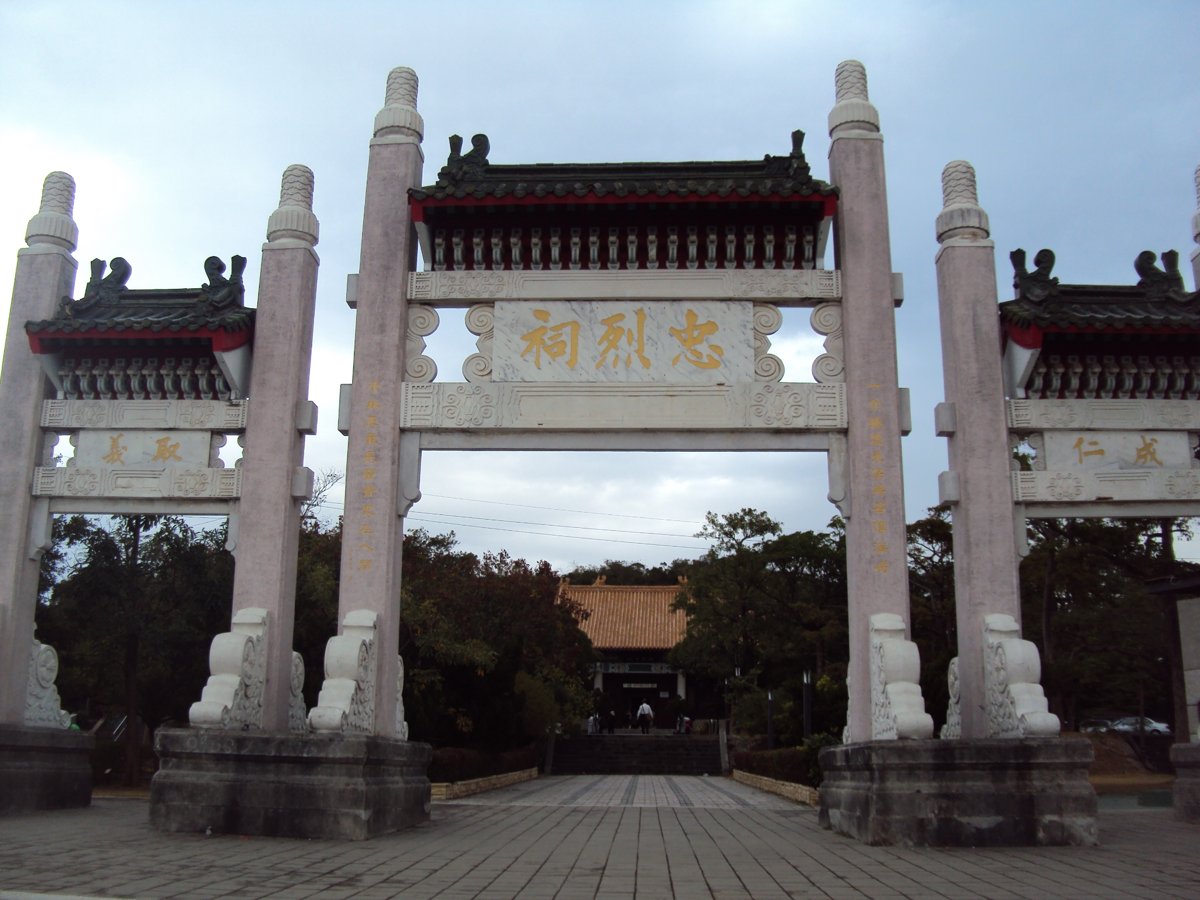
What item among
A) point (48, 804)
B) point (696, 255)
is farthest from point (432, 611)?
point (696, 255)

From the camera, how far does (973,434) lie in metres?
9.52

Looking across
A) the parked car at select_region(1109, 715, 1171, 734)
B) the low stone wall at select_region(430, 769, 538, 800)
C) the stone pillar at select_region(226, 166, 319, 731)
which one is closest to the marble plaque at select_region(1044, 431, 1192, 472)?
the stone pillar at select_region(226, 166, 319, 731)

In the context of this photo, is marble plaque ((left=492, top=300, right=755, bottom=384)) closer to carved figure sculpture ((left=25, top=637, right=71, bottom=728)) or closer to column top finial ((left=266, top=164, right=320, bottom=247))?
column top finial ((left=266, top=164, right=320, bottom=247))

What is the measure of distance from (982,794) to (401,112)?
8.06 m

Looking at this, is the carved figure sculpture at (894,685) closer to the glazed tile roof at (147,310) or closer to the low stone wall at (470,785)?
the glazed tile roof at (147,310)

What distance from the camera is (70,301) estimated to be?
1053cm

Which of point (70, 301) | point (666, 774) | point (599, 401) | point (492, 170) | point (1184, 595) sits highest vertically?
point (492, 170)

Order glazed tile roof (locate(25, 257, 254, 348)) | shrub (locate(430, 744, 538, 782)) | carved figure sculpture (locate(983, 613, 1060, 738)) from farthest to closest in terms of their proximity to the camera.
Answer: shrub (locate(430, 744, 538, 782)), glazed tile roof (locate(25, 257, 254, 348)), carved figure sculpture (locate(983, 613, 1060, 738))

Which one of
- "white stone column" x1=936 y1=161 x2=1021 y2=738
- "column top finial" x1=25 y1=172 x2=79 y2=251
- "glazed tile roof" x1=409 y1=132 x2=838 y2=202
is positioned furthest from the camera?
"column top finial" x1=25 y1=172 x2=79 y2=251

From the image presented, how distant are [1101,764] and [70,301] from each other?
20.8m

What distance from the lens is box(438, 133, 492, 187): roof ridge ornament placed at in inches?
403

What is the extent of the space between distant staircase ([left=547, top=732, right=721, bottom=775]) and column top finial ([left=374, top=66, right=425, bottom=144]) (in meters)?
22.6

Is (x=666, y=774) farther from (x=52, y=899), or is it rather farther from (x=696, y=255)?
(x=52, y=899)

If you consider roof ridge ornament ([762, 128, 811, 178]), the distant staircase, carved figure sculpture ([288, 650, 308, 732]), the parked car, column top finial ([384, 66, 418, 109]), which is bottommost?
the distant staircase
